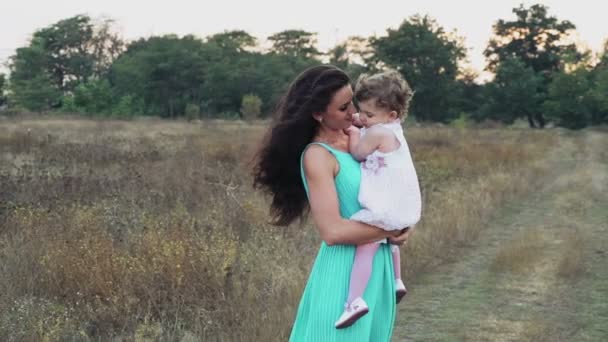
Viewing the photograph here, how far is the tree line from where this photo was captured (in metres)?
55.4

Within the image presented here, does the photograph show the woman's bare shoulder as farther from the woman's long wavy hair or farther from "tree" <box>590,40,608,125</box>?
"tree" <box>590,40,608,125</box>

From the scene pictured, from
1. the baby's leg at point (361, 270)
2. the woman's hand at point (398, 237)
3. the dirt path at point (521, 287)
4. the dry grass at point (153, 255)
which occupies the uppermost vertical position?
the woman's hand at point (398, 237)

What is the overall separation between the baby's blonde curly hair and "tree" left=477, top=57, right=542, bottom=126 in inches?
2286

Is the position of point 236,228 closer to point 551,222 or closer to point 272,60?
point 551,222

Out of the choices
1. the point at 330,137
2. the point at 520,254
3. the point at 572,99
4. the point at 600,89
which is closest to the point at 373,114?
the point at 330,137

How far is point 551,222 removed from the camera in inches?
393

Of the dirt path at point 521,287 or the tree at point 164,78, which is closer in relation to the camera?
the dirt path at point 521,287

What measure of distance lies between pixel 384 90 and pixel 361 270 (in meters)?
0.61

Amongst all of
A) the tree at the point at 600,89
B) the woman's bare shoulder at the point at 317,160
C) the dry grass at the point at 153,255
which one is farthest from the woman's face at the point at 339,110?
the tree at the point at 600,89

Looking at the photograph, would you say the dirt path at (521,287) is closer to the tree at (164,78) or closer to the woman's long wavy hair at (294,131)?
the woman's long wavy hair at (294,131)

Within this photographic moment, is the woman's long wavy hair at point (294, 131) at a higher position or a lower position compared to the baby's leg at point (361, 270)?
higher

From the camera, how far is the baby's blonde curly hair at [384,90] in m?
2.55

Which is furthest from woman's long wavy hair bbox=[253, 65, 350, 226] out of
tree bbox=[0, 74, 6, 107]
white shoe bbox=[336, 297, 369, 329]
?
tree bbox=[0, 74, 6, 107]

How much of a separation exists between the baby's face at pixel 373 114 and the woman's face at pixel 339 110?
0.43ft
